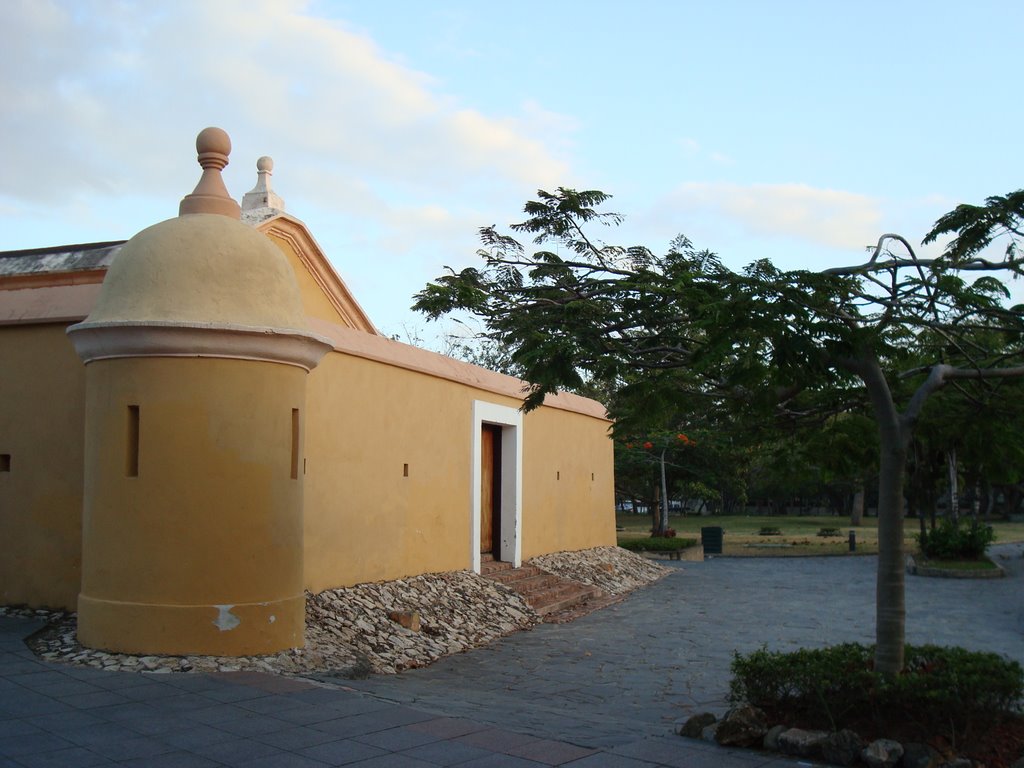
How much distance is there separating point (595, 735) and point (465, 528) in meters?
8.16

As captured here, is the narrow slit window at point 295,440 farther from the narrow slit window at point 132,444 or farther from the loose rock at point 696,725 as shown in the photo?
the loose rock at point 696,725

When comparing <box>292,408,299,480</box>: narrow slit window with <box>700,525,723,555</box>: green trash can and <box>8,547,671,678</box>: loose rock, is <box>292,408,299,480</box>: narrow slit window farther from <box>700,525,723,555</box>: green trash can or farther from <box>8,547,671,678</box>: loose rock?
<box>700,525,723,555</box>: green trash can

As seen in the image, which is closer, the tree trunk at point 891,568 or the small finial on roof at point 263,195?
the tree trunk at point 891,568

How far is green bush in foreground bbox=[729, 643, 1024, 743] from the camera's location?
552cm

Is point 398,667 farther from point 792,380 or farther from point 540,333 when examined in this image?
point 792,380

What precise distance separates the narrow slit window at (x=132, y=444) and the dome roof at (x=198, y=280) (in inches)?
30.6

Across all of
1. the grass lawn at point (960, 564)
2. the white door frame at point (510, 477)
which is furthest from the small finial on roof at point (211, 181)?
the grass lawn at point (960, 564)

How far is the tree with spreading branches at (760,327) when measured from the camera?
5.76m

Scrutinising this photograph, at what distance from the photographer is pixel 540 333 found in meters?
6.82

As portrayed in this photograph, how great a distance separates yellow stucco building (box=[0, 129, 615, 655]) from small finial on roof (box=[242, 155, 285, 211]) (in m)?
0.63

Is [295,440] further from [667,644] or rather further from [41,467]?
[667,644]

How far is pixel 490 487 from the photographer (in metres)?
15.8

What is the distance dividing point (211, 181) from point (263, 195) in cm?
472

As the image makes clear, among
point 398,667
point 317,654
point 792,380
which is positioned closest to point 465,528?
point 398,667
